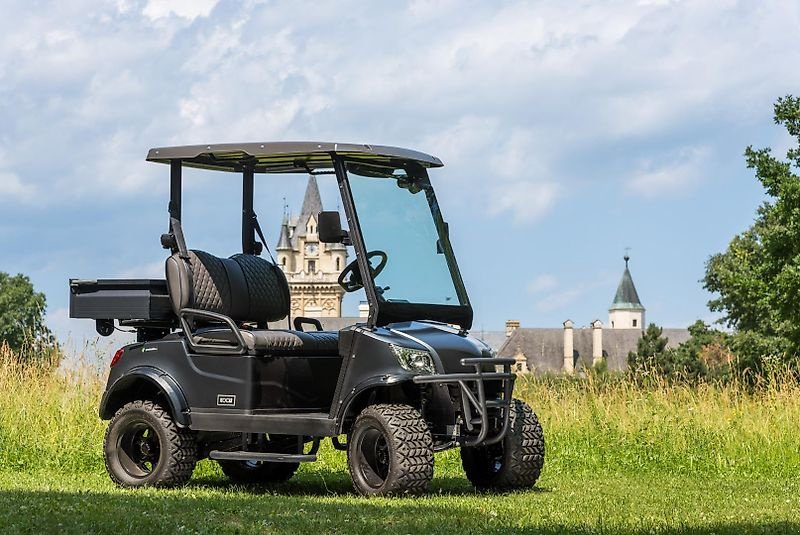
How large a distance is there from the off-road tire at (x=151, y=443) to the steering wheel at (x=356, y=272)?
70.5 inches

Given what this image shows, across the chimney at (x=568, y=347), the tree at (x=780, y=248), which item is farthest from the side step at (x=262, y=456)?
the chimney at (x=568, y=347)

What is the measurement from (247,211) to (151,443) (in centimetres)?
217

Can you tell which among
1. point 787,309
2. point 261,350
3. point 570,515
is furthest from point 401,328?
point 787,309

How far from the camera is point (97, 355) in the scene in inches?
582

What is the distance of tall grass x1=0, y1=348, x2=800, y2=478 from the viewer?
13.5m

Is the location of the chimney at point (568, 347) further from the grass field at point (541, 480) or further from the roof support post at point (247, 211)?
the roof support post at point (247, 211)

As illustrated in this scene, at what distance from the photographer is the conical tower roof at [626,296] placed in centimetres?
17950

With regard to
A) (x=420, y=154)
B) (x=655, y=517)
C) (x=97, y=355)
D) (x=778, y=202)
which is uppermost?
(x=778, y=202)

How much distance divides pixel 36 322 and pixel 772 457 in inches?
328

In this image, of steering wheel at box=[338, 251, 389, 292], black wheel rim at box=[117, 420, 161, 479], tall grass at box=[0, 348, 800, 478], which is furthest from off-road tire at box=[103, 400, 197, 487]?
tall grass at box=[0, 348, 800, 478]

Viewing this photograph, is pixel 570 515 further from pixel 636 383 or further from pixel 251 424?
pixel 636 383

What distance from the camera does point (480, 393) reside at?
9586mm

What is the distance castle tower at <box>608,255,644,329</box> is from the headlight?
6668 inches

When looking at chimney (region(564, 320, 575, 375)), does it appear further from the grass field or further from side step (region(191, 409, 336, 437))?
side step (region(191, 409, 336, 437))
